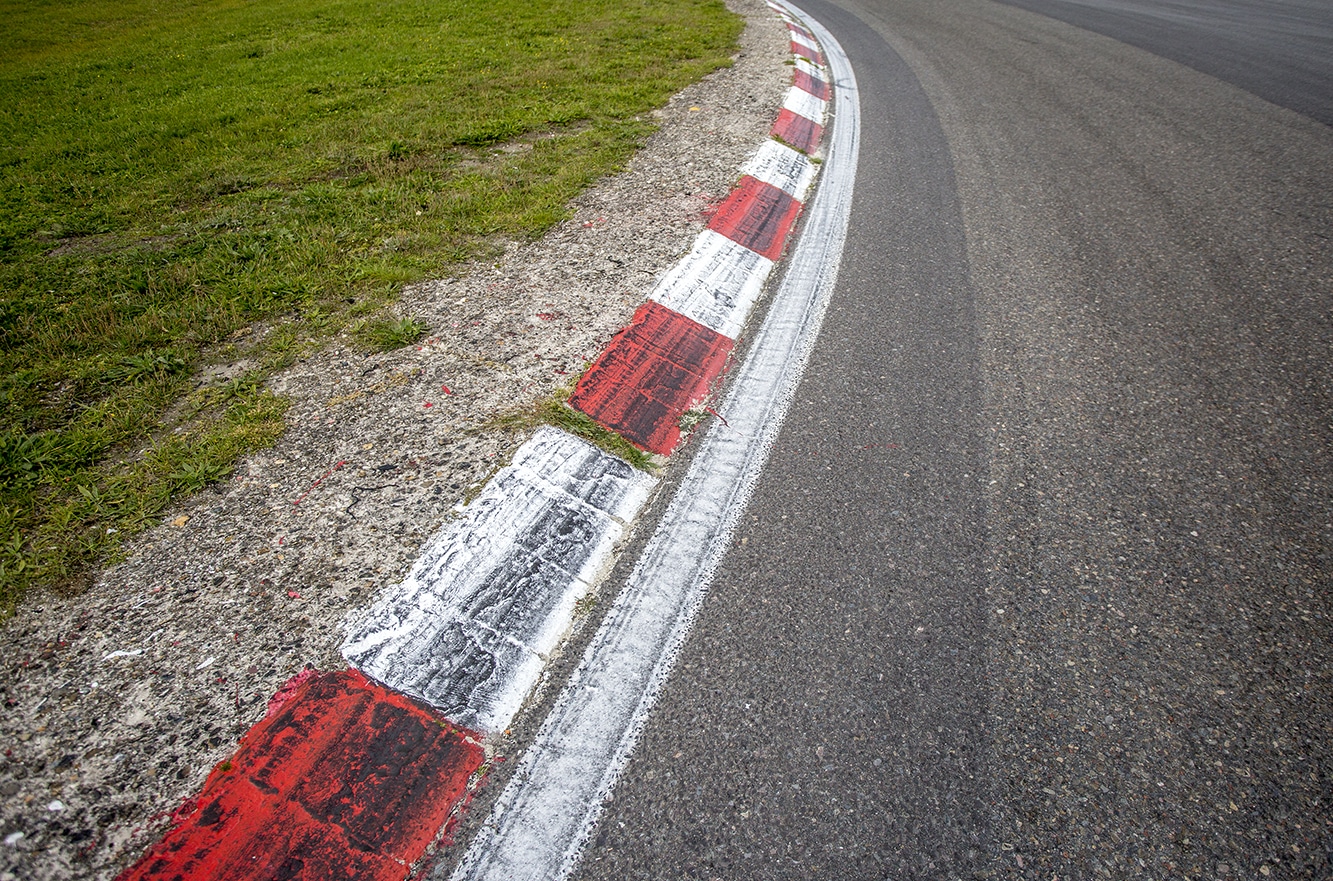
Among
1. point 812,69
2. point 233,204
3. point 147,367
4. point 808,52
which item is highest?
point 808,52

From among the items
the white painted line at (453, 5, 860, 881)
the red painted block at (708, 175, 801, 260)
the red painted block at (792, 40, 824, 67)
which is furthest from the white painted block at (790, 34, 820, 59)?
the white painted line at (453, 5, 860, 881)

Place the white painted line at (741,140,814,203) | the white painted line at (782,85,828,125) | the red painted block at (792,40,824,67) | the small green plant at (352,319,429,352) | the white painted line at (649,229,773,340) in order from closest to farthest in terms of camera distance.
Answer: the small green plant at (352,319,429,352) < the white painted line at (649,229,773,340) < the white painted line at (741,140,814,203) < the white painted line at (782,85,828,125) < the red painted block at (792,40,824,67)

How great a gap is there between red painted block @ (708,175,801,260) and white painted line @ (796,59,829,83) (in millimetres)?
3740

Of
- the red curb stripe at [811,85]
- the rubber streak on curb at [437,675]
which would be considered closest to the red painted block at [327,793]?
the rubber streak on curb at [437,675]

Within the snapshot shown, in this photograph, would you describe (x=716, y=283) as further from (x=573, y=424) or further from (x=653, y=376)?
(x=573, y=424)

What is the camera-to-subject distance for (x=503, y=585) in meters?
2.28

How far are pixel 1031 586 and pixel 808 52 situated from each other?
877 centimetres

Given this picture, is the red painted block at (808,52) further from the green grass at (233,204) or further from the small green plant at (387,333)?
the small green plant at (387,333)

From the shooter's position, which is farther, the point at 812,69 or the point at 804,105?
the point at 812,69

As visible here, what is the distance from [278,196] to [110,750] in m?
4.65

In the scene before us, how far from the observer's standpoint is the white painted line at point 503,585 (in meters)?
2.01

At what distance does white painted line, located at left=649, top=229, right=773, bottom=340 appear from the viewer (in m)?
3.61

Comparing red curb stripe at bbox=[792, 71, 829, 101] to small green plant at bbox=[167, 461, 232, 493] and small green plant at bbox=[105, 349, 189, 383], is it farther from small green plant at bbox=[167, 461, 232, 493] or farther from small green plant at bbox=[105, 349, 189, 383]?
small green plant at bbox=[167, 461, 232, 493]

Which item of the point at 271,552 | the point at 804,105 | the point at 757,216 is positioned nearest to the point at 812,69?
the point at 804,105
